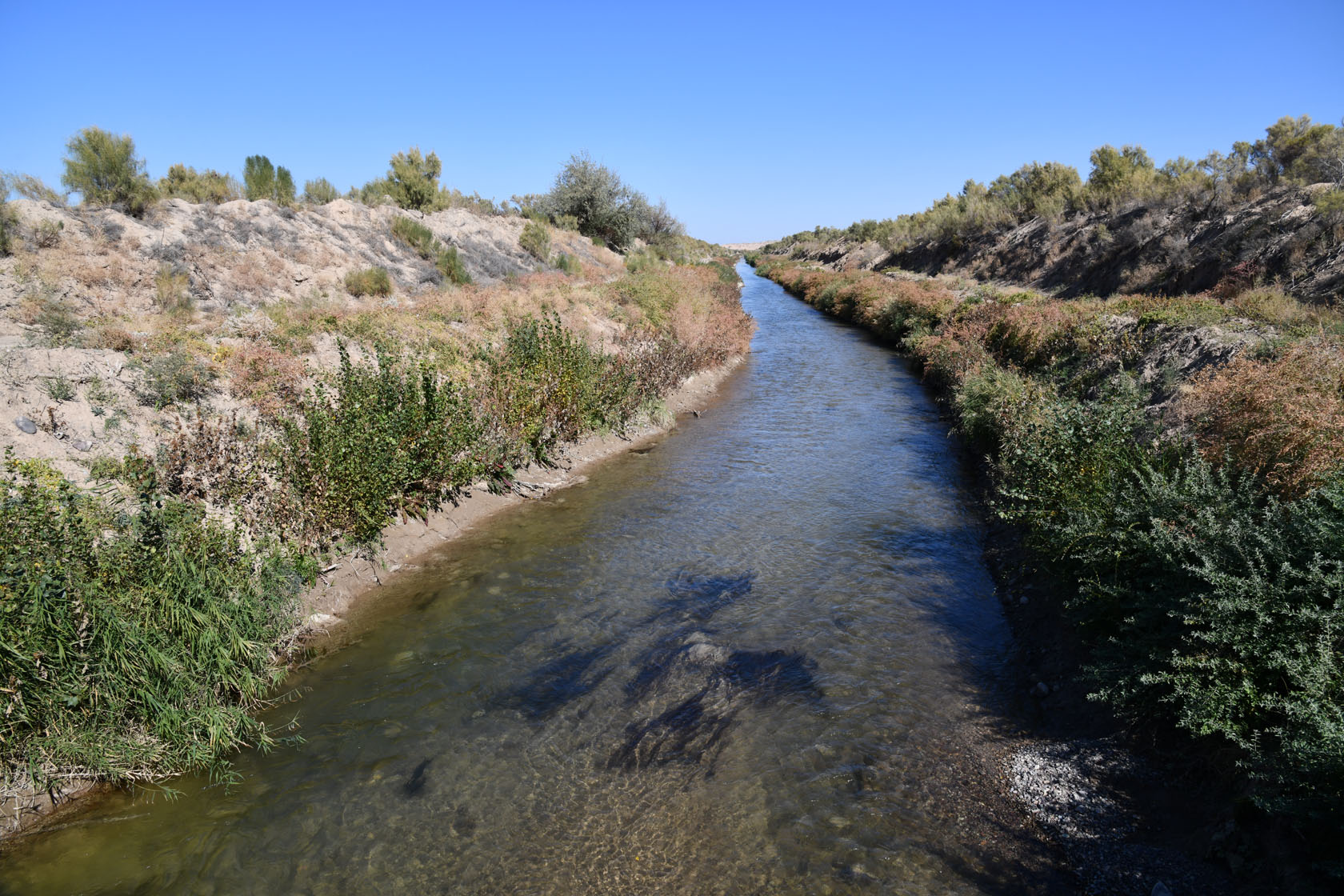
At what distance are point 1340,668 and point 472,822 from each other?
6040mm

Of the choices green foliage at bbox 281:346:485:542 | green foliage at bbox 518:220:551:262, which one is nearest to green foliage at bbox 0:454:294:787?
green foliage at bbox 281:346:485:542

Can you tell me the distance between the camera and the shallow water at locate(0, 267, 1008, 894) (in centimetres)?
464

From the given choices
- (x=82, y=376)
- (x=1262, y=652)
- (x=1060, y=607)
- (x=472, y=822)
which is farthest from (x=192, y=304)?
(x=1262, y=652)

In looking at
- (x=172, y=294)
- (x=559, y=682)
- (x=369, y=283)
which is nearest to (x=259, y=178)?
(x=369, y=283)

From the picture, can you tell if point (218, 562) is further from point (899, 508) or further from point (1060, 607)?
point (899, 508)

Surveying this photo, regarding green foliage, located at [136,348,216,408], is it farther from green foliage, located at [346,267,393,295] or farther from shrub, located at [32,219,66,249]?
green foliage, located at [346,267,393,295]

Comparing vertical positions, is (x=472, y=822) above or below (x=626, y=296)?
below

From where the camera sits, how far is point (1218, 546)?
5352 mm

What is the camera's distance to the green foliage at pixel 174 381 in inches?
357

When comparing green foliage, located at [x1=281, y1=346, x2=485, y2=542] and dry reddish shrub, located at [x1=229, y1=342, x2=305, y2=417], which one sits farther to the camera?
dry reddish shrub, located at [x1=229, y1=342, x2=305, y2=417]

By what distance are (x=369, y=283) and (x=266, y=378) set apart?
28.2ft

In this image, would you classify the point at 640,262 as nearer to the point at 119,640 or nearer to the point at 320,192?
the point at 320,192

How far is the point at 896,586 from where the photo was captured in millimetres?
8406

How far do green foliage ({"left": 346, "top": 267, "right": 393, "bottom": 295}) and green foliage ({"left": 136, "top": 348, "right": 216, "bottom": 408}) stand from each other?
861 cm
